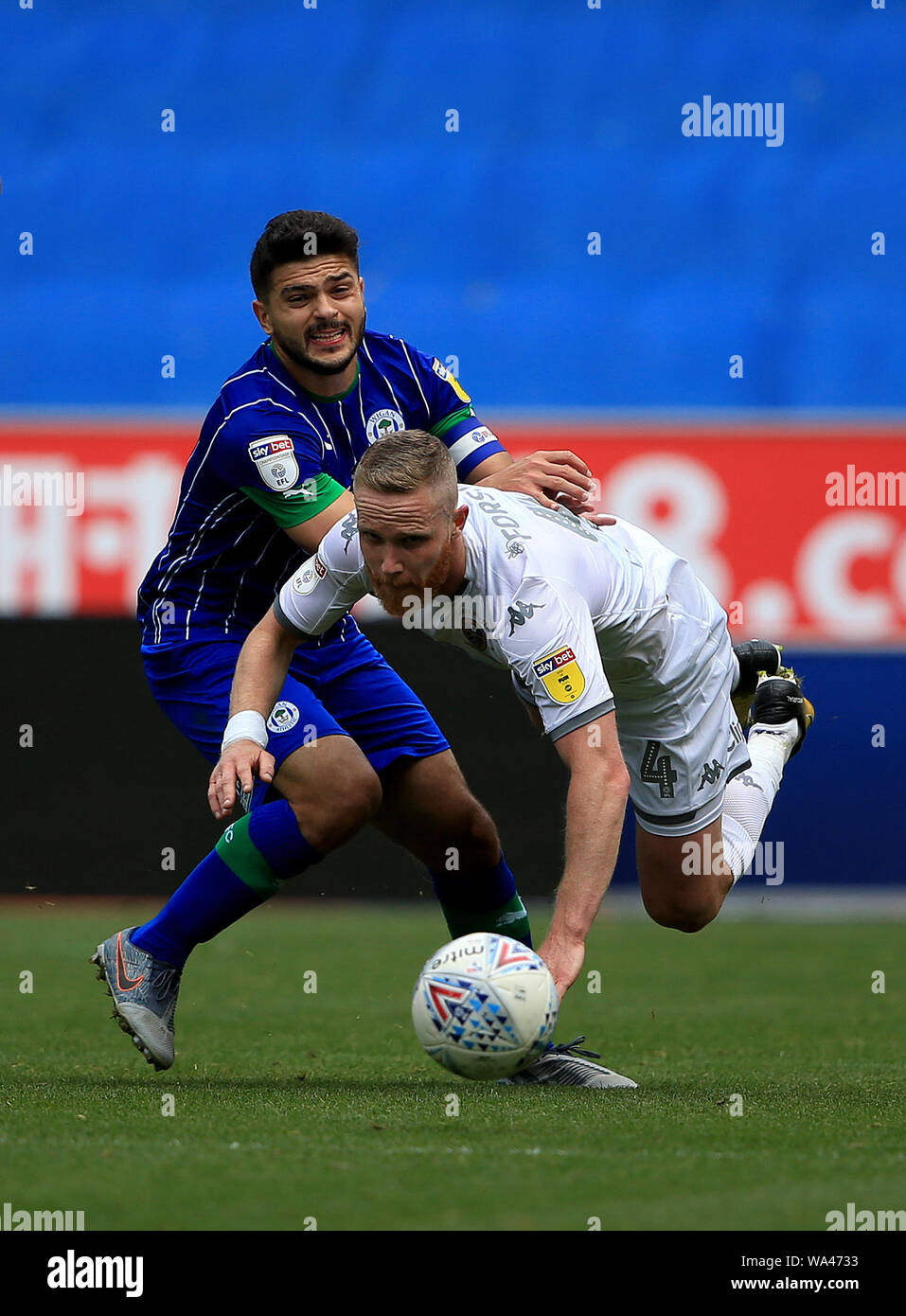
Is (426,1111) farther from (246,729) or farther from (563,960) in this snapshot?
(246,729)

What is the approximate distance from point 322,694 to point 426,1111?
1.46m

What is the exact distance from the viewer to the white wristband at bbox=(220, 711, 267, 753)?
4242 millimetres

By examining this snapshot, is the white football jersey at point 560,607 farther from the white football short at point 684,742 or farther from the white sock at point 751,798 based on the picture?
the white sock at point 751,798

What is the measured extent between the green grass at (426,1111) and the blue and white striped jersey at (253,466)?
1.30 meters

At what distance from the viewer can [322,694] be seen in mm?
5020

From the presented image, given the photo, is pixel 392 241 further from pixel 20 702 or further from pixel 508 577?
pixel 508 577

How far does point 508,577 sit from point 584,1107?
1231 mm

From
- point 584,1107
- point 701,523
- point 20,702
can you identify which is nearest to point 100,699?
point 20,702

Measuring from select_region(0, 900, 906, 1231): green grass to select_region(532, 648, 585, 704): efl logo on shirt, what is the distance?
91 cm

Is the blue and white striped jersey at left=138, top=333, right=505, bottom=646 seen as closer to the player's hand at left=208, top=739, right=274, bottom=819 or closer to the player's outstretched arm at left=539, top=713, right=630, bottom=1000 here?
the player's hand at left=208, top=739, right=274, bottom=819

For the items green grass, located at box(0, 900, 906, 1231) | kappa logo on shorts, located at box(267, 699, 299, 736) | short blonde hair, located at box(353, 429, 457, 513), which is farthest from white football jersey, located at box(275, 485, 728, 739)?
green grass, located at box(0, 900, 906, 1231)

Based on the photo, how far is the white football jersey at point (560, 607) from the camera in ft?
12.4

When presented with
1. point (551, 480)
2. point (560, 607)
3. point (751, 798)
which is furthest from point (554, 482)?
point (751, 798)

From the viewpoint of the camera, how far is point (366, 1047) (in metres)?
5.42
